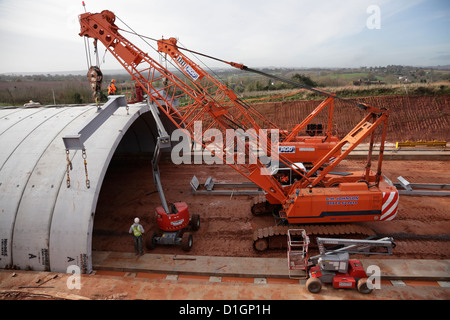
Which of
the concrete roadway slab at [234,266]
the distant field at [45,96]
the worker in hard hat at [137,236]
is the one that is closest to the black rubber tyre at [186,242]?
the concrete roadway slab at [234,266]

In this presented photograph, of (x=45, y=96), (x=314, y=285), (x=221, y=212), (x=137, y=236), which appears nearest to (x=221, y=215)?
(x=221, y=212)

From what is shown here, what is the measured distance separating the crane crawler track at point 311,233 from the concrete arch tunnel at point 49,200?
539cm

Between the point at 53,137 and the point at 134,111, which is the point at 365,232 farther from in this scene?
the point at 53,137

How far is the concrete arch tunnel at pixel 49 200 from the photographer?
825 centimetres

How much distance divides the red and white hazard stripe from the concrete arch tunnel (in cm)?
919

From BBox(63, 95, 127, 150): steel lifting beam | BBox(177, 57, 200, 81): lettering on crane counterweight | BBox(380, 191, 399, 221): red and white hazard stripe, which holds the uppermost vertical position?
BBox(177, 57, 200, 81): lettering on crane counterweight

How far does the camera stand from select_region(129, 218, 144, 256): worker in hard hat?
925 cm

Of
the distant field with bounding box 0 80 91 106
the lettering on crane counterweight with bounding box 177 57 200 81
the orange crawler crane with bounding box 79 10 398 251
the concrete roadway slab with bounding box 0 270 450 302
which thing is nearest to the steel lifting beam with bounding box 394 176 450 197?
the orange crawler crane with bounding box 79 10 398 251

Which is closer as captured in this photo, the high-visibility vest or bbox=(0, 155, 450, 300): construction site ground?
bbox=(0, 155, 450, 300): construction site ground

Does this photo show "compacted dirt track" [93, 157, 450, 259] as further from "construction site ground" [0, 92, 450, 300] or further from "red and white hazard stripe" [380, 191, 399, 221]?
"red and white hazard stripe" [380, 191, 399, 221]

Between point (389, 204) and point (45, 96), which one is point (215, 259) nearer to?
point (389, 204)

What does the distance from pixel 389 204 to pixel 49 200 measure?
1087cm

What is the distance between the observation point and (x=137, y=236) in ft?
30.9
